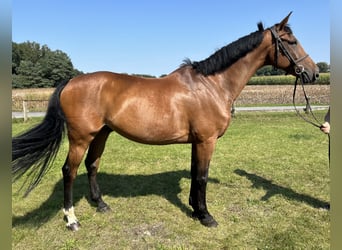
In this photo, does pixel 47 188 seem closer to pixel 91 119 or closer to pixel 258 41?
pixel 91 119

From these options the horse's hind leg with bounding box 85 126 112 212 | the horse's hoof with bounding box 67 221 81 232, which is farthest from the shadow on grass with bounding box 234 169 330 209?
the horse's hoof with bounding box 67 221 81 232

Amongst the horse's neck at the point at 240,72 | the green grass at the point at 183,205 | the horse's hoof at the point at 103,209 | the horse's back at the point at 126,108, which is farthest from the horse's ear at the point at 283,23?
the horse's hoof at the point at 103,209

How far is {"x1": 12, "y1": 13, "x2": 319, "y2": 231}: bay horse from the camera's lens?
11.3 ft

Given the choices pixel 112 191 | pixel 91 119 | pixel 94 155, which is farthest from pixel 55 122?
pixel 112 191

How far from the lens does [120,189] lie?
4922mm

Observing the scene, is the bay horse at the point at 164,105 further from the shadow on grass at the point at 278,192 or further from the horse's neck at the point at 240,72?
the shadow on grass at the point at 278,192

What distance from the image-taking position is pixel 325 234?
3320 millimetres

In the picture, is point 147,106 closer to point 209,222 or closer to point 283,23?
point 209,222

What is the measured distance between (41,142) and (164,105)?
157 centimetres

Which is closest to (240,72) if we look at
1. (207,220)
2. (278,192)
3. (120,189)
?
(207,220)

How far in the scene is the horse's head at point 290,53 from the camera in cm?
349

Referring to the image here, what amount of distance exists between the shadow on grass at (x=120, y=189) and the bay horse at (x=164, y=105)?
0.59 metres

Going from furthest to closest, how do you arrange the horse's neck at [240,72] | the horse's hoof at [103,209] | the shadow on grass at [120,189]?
the horse's hoof at [103,209] < the shadow on grass at [120,189] < the horse's neck at [240,72]

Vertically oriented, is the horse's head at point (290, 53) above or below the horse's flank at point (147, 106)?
above
